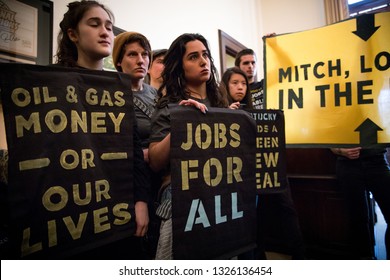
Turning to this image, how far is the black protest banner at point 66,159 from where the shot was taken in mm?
509

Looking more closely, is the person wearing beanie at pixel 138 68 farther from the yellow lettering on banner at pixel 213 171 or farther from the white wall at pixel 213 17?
the white wall at pixel 213 17

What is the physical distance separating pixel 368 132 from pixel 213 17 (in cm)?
210

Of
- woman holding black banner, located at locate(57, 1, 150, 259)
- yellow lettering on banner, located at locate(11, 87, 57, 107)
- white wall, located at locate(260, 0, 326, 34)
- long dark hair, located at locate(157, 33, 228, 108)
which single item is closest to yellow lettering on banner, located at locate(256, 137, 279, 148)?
long dark hair, located at locate(157, 33, 228, 108)

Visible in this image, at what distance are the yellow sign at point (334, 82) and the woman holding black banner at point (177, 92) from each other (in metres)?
0.43

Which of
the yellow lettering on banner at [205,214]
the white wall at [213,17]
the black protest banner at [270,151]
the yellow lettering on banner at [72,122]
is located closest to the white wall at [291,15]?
the white wall at [213,17]

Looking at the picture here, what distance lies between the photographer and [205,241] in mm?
668

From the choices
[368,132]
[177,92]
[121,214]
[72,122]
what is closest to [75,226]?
[121,214]

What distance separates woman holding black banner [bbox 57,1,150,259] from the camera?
0.69 metres

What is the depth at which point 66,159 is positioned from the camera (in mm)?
553

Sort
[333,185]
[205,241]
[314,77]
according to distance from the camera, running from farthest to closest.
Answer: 1. [333,185]
2. [314,77]
3. [205,241]

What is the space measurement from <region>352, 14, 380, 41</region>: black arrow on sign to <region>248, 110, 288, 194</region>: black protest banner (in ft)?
1.67

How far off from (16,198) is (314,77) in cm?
118
